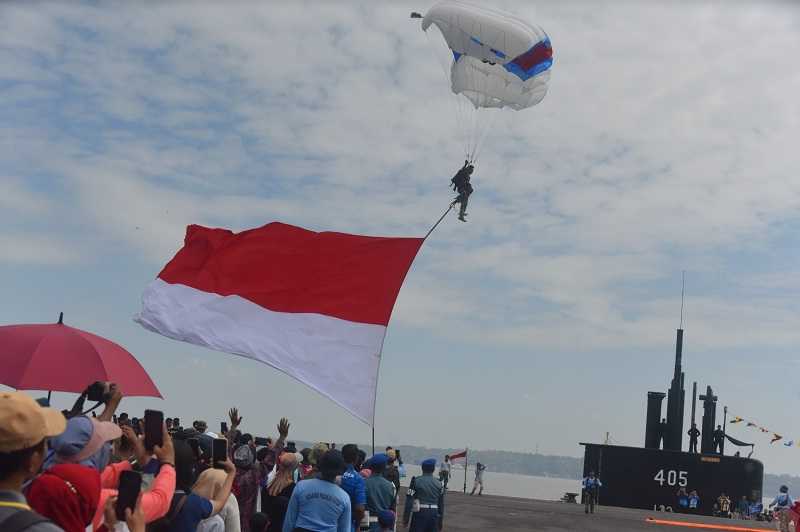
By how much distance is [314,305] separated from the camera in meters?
10.5

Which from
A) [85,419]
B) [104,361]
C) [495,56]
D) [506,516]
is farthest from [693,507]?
[85,419]

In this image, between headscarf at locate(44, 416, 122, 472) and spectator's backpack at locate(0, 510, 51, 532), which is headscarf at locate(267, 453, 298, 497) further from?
spectator's backpack at locate(0, 510, 51, 532)

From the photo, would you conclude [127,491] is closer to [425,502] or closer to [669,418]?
[425,502]

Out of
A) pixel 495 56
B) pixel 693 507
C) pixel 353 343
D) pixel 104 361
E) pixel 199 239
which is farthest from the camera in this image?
pixel 693 507

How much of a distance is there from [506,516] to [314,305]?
47.5 ft

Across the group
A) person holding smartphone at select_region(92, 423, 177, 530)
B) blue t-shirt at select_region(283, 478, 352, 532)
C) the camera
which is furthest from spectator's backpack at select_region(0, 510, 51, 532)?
blue t-shirt at select_region(283, 478, 352, 532)

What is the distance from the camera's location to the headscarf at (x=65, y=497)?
11.6ft

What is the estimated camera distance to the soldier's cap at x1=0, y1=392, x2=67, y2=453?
9.76 ft

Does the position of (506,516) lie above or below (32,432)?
below

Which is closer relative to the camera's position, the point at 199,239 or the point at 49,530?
the point at 49,530

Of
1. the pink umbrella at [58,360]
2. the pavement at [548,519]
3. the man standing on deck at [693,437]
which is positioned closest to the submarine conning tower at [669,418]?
the man standing on deck at [693,437]

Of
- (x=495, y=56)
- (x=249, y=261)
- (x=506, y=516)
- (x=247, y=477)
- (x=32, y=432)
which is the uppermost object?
(x=495, y=56)

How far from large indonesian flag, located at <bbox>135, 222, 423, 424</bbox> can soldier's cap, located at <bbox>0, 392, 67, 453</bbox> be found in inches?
241

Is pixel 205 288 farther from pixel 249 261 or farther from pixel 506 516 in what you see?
pixel 506 516
